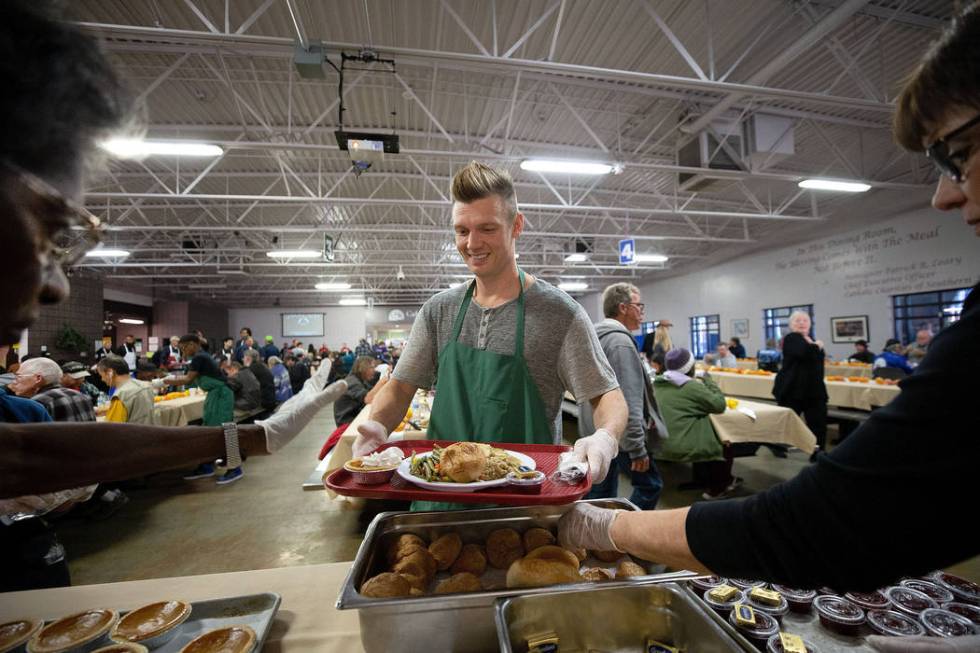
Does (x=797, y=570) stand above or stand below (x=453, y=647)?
above

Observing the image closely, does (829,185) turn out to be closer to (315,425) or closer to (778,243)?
(778,243)

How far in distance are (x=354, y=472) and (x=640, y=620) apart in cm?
85

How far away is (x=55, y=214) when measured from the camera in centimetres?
67

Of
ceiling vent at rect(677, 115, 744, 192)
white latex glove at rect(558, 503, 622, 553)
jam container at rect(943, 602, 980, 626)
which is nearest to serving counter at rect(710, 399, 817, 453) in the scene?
jam container at rect(943, 602, 980, 626)

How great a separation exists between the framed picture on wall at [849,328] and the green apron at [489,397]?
14442 millimetres

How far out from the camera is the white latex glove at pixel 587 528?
3.33ft

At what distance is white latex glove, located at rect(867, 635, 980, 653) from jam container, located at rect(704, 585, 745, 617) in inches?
10.3

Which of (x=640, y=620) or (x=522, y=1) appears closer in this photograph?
(x=640, y=620)

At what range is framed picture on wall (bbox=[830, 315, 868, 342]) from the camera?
39.3ft

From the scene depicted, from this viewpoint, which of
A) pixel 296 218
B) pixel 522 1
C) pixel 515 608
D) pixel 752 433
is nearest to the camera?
pixel 515 608

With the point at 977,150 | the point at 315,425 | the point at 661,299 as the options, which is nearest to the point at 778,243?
the point at 661,299

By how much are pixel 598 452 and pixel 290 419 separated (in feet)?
3.46

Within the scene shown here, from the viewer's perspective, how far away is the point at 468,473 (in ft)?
3.96

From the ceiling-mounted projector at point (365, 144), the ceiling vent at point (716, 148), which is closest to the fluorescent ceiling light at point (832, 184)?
the ceiling vent at point (716, 148)
